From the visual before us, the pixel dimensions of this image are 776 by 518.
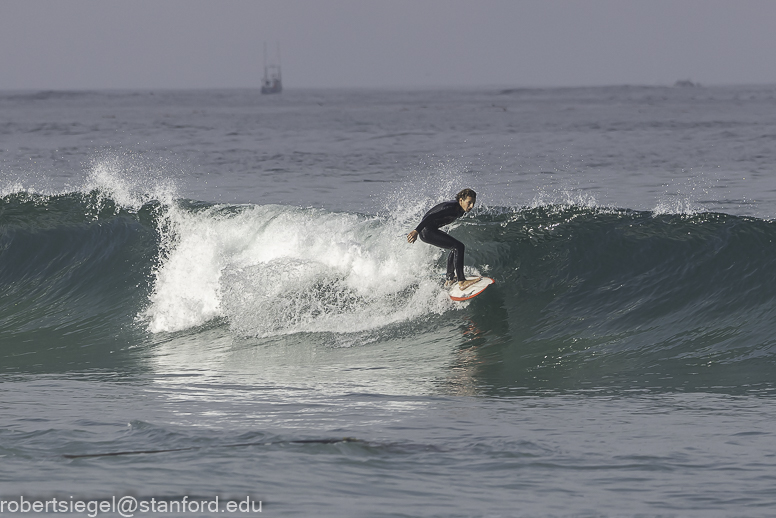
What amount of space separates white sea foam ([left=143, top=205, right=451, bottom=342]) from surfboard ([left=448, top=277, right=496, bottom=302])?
39 cm

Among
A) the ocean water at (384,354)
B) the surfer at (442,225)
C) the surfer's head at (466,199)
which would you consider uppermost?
the surfer's head at (466,199)

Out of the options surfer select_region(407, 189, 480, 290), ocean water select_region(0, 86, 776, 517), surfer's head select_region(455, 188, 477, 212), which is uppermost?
surfer's head select_region(455, 188, 477, 212)

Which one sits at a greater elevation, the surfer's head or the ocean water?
the surfer's head

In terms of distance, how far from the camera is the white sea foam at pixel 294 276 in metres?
11.8

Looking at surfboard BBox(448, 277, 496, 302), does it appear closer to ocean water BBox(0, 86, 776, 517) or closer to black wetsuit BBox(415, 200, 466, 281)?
ocean water BBox(0, 86, 776, 517)

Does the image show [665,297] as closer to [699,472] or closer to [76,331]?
[699,472]

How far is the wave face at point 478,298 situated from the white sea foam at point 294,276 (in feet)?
0.09

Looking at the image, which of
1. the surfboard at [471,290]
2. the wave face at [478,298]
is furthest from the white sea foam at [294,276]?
the surfboard at [471,290]

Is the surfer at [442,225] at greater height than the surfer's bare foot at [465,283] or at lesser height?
greater

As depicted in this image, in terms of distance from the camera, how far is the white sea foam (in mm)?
11805

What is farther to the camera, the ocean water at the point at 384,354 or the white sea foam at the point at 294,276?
the white sea foam at the point at 294,276

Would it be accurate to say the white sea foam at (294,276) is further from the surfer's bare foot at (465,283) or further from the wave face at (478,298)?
the surfer's bare foot at (465,283)

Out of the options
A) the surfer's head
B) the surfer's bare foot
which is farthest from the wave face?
the surfer's head

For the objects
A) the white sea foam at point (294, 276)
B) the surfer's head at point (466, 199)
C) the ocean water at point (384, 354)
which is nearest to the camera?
the ocean water at point (384, 354)
